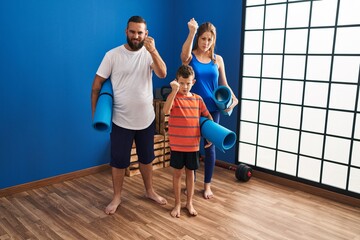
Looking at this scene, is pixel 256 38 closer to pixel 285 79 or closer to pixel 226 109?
pixel 285 79

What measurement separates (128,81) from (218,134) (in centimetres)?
74

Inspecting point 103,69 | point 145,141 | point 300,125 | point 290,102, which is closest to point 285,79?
point 290,102

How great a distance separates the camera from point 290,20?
299cm

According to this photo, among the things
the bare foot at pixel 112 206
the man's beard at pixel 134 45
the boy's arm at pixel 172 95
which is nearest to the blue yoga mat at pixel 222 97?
the boy's arm at pixel 172 95

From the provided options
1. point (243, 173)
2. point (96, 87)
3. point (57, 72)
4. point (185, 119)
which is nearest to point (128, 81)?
point (96, 87)

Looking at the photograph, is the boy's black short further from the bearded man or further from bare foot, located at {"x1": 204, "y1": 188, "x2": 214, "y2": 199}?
bare foot, located at {"x1": 204, "y1": 188, "x2": 214, "y2": 199}

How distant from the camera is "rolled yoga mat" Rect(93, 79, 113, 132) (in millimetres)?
2139

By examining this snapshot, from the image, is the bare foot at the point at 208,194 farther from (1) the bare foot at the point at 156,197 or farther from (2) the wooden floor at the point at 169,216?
(1) the bare foot at the point at 156,197

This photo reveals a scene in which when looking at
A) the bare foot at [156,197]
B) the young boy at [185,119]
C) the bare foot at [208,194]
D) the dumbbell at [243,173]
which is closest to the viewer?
the young boy at [185,119]

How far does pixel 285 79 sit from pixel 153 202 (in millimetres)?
1594

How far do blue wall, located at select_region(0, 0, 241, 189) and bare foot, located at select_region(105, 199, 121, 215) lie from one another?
2.72ft

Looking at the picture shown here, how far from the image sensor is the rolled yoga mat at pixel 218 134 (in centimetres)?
213

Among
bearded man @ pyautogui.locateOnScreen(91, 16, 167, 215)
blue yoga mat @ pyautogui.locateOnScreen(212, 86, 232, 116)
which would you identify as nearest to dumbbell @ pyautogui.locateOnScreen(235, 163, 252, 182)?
blue yoga mat @ pyautogui.locateOnScreen(212, 86, 232, 116)

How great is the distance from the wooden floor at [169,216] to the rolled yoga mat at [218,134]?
1.92 feet
